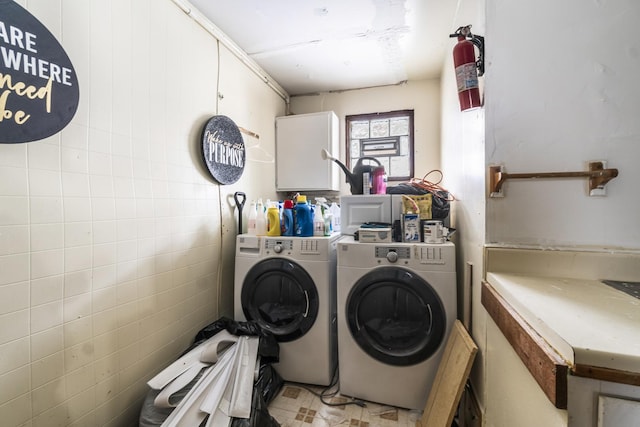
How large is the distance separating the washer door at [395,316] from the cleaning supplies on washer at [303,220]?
0.50 meters

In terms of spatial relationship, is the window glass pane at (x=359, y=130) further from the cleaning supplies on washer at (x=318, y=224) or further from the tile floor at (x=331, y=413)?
the tile floor at (x=331, y=413)

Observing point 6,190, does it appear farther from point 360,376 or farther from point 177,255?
point 360,376

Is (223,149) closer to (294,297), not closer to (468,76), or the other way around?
(294,297)

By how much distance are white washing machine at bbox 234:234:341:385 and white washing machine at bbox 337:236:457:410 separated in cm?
12

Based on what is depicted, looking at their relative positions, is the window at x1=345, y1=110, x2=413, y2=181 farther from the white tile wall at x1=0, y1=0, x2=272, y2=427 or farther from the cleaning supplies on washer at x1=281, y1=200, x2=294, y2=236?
the white tile wall at x1=0, y1=0, x2=272, y2=427

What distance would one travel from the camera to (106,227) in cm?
114

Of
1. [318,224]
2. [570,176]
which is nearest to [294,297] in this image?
[318,224]

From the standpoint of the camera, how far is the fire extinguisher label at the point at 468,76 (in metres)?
1.09

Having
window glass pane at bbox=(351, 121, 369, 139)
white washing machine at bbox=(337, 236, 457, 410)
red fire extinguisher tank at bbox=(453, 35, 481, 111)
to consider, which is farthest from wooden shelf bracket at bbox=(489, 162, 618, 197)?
window glass pane at bbox=(351, 121, 369, 139)

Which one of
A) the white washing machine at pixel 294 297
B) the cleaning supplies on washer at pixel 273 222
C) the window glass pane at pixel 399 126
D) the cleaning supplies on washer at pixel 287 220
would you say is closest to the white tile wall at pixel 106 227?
the white washing machine at pixel 294 297

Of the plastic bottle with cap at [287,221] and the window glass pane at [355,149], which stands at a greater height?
the window glass pane at [355,149]

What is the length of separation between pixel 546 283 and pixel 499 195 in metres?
0.36

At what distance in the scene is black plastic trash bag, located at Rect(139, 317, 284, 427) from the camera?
1.11 meters

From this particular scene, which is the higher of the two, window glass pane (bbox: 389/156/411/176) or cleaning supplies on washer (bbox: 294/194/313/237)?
window glass pane (bbox: 389/156/411/176)
